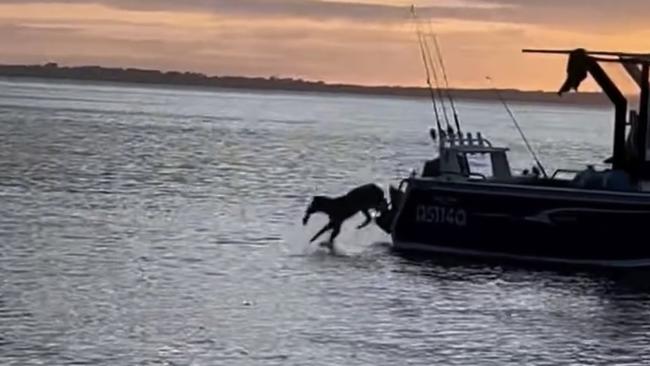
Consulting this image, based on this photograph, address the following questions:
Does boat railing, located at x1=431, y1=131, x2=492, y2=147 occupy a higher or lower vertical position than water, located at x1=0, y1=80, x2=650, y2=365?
higher

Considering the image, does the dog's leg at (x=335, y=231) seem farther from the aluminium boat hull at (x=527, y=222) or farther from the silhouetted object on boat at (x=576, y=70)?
the silhouetted object on boat at (x=576, y=70)

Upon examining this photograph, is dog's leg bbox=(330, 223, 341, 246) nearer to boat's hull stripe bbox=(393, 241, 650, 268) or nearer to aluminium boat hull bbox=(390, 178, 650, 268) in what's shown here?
boat's hull stripe bbox=(393, 241, 650, 268)

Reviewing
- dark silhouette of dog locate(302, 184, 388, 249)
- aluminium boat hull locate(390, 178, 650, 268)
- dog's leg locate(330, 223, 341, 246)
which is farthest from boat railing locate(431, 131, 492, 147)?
dog's leg locate(330, 223, 341, 246)

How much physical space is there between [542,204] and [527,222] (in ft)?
1.64

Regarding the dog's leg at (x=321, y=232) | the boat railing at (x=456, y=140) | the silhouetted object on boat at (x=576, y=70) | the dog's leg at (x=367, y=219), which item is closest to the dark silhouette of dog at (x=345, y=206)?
the dog's leg at (x=321, y=232)

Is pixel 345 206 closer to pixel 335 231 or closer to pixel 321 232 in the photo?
pixel 335 231

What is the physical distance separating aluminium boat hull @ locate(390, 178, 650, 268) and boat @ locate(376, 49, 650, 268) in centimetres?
1

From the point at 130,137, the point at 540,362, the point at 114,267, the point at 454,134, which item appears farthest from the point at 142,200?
the point at 130,137

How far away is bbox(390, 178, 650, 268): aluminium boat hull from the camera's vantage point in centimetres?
2300

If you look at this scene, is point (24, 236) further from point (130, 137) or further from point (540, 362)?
point (130, 137)

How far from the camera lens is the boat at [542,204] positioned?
23.2 meters

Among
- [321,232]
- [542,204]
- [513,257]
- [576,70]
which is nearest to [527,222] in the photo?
[542,204]

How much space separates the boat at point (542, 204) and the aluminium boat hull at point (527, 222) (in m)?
0.01

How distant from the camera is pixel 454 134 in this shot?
86.2 ft
